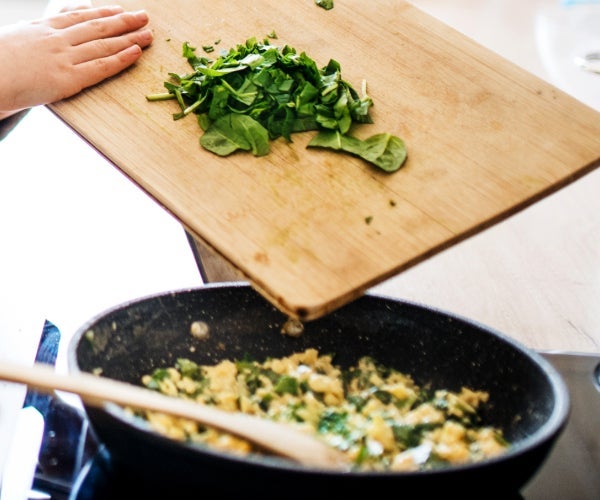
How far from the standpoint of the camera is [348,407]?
0.79m

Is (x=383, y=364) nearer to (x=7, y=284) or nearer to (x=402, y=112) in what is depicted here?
(x=402, y=112)

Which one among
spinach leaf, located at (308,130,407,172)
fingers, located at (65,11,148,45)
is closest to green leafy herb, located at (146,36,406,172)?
spinach leaf, located at (308,130,407,172)

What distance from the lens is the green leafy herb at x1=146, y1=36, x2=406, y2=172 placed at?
0.94 metres

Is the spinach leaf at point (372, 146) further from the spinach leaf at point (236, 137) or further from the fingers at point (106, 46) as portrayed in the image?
the fingers at point (106, 46)

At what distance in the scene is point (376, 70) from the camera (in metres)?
1.08

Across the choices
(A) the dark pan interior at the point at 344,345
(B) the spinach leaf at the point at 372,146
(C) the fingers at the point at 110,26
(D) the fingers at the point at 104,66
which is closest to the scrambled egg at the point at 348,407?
(A) the dark pan interior at the point at 344,345

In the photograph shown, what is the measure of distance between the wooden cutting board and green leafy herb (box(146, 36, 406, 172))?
16 mm

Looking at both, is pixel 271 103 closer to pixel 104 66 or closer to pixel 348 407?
pixel 104 66

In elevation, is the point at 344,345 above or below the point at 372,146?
below

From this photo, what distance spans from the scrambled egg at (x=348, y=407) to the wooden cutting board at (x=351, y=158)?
101mm

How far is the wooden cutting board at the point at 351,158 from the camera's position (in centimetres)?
79

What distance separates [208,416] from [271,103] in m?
0.45

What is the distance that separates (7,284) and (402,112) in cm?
57

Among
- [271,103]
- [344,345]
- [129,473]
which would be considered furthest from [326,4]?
[129,473]
